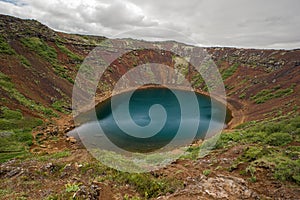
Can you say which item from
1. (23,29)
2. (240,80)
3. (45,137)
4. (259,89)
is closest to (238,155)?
(45,137)

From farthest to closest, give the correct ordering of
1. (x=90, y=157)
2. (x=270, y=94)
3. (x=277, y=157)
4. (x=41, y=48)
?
(x=41, y=48) < (x=270, y=94) < (x=90, y=157) < (x=277, y=157)

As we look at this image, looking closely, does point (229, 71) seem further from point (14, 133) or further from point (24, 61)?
point (14, 133)

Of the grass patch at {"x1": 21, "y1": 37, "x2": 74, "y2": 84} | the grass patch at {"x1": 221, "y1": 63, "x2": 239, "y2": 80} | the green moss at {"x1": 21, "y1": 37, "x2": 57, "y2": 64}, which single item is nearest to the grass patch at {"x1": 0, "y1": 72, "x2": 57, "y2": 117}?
the grass patch at {"x1": 21, "y1": 37, "x2": 74, "y2": 84}

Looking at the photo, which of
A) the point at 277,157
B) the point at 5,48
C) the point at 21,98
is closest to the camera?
the point at 277,157

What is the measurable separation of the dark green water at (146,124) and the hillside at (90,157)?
3028mm

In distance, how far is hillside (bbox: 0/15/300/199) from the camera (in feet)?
31.5

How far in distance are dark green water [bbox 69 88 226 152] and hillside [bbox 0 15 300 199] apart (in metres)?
3.03

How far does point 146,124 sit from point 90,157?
1960 cm

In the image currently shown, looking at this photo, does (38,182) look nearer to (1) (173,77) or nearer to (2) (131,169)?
(2) (131,169)

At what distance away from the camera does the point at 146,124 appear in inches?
1355

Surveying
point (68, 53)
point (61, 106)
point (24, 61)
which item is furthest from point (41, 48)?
point (61, 106)

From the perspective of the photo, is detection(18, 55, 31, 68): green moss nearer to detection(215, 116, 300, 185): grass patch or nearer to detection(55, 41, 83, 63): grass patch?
detection(55, 41, 83, 63): grass patch

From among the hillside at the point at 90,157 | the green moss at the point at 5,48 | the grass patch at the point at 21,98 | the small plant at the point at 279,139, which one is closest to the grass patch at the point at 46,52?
the hillside at the point at 90,157

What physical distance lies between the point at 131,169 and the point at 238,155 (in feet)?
20.4
